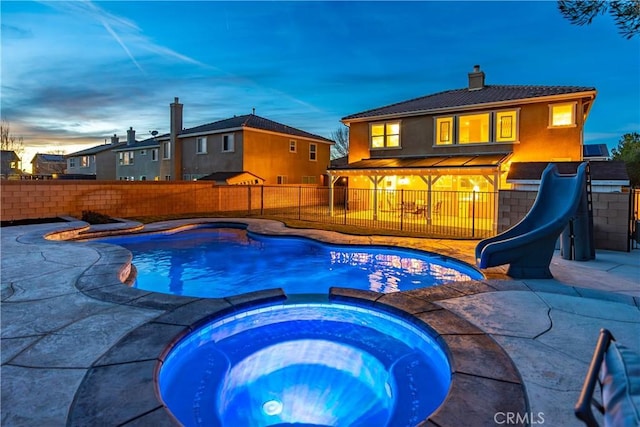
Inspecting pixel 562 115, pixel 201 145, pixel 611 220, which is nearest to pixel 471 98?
pixel 562 115

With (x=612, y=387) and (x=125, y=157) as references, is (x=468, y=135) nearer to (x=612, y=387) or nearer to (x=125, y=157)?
(x=612, y=387)

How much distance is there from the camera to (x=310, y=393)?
3.75 m

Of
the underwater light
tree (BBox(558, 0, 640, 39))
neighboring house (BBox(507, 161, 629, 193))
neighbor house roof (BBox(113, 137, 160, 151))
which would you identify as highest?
neighbor house roof (BBox(113, 137, 160, 151))

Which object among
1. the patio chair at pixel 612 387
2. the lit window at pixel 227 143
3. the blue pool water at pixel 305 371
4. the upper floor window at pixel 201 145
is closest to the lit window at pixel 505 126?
the blue pool water at pixel 305 371

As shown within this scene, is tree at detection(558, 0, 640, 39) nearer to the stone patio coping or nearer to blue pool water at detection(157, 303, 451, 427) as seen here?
the stone patio coping

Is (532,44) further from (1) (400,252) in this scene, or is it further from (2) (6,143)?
(2) (6,143)

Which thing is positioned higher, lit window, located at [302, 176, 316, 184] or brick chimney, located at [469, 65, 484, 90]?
brick chimney, located at [469, 65, 484, 90]

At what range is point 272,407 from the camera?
3494mm

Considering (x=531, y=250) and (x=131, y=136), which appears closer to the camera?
(x=531, y=250)

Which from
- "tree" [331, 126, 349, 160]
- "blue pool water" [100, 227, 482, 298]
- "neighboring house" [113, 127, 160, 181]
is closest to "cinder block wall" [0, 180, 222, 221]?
"blue pool water" [100, 227, 482, 298]

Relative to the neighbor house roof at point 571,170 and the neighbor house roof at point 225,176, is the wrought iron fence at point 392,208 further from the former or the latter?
the neighbor house roof at point 225,176

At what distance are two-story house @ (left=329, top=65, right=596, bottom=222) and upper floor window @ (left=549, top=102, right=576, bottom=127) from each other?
4cm

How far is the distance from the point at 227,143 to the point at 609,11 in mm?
22648

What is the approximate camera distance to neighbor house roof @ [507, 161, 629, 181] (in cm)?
1218
